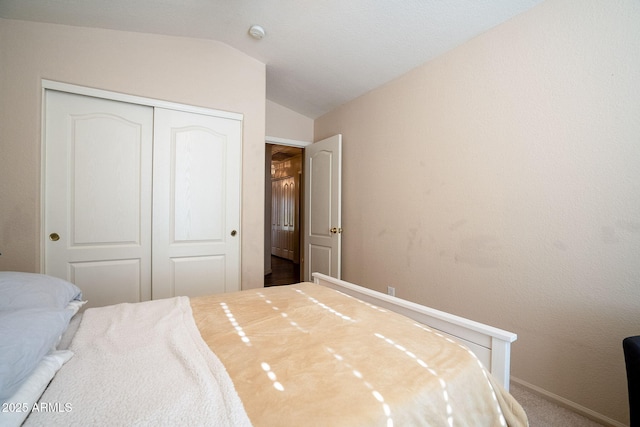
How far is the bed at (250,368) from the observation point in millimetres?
620

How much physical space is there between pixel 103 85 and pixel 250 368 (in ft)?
8.16

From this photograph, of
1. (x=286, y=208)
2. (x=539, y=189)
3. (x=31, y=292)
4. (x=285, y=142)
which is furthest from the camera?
(x=286, y=208)

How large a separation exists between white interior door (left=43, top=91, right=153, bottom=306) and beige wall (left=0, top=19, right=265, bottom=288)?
91mm

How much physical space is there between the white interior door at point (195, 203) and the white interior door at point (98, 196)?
0.10 m

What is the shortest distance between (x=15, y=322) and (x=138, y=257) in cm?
175

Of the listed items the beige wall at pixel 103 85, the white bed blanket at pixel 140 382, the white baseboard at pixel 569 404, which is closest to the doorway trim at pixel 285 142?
the beige wall at pixel 103 85

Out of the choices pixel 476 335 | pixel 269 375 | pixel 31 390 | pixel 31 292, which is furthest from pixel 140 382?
pixel 476 335

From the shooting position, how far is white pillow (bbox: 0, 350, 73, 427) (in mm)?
550

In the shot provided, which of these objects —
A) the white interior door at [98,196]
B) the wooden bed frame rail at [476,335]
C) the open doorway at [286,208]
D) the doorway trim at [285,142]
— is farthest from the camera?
the open doorway at [286,208]

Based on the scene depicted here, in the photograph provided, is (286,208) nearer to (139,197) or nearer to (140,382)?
(139,197)

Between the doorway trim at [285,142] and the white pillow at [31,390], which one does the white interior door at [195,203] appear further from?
the white pillow at [31,390]

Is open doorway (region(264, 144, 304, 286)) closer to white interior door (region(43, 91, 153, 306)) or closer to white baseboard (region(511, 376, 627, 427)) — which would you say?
white interior door (region(43, 91, 153, 306))

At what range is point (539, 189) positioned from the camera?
1729 millimetres

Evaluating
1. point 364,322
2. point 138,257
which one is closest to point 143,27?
point 138,257
